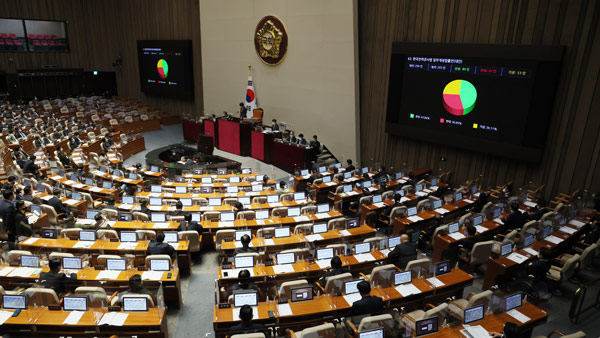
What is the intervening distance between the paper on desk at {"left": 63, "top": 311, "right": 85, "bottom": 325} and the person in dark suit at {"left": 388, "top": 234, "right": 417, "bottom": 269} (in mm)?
5563

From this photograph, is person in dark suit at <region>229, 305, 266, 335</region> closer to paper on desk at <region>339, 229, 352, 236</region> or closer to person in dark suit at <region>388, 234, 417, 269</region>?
person in dark suit at <region>388, 234, 417, 269</region>

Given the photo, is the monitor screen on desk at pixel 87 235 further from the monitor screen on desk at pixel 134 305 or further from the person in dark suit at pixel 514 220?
the person in dark suit at pixel 514 220

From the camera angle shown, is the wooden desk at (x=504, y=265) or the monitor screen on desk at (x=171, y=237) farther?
the monitor screen on desk at (x=171, y=237)

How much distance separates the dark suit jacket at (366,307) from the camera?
6051 millimetres

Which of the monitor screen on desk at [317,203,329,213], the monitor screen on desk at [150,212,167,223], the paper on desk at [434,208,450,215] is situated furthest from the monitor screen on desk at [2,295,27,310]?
the paper on desk at [434,208,450,215]

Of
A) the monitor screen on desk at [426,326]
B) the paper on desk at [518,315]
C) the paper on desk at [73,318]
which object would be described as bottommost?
the paper on desk at [73,318]

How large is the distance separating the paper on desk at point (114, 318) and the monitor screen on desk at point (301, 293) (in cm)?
262

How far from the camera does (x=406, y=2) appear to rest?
15.2m

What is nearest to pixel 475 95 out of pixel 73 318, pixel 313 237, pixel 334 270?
pixel 313 237

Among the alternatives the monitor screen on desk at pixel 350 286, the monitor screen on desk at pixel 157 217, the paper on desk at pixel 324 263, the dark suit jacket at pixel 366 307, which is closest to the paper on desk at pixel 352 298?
the monitor screen on desk at pixel 350 286

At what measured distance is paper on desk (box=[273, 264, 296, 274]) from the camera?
7559mm

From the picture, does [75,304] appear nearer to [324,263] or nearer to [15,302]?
[15,302]

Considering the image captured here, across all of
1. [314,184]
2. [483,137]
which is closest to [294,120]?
[314,184]

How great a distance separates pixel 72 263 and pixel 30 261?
89 cm
